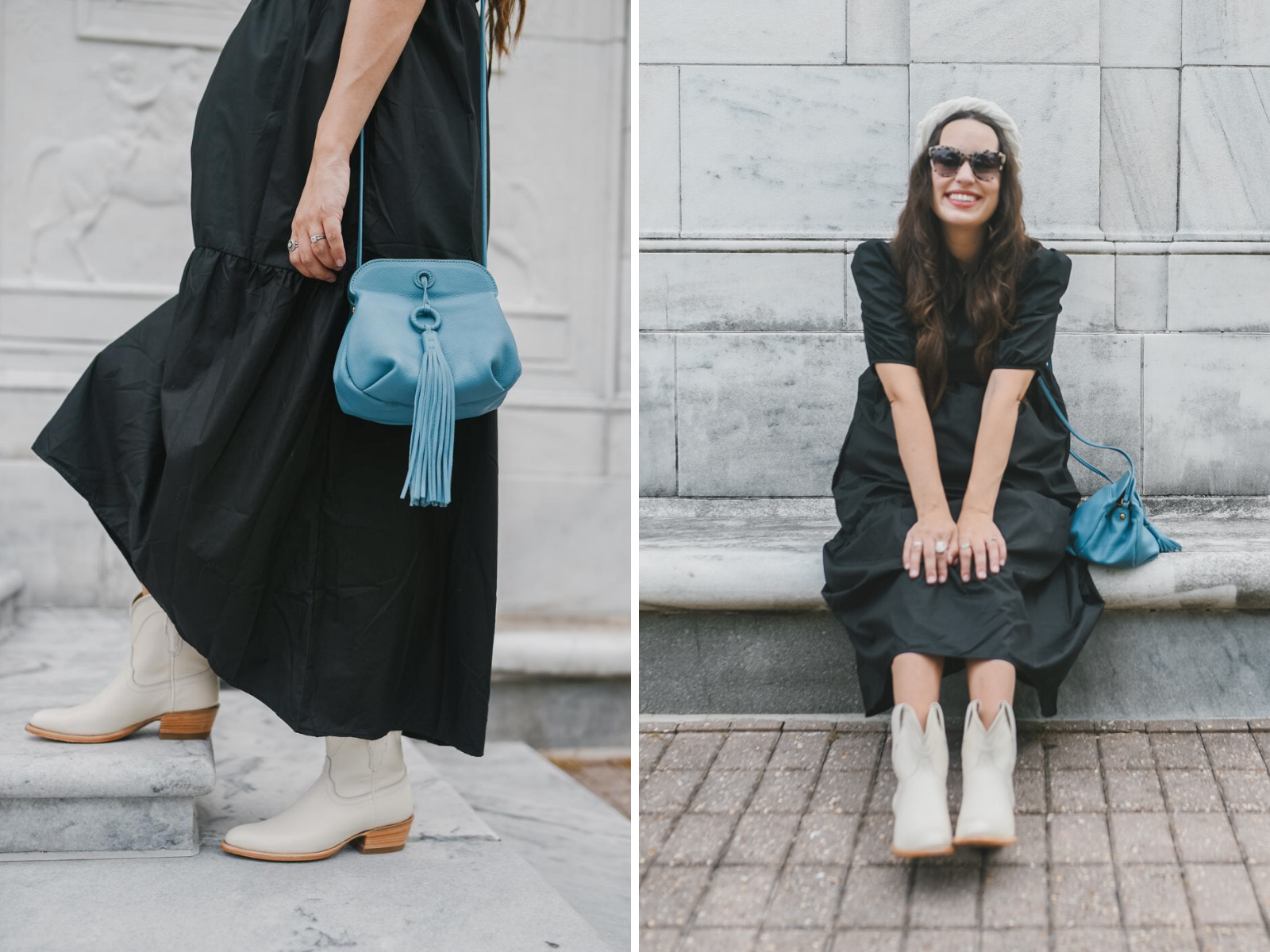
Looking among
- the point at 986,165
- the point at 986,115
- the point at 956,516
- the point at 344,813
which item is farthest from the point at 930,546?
the point at 344,813

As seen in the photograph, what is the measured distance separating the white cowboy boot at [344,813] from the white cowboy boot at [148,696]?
244mm

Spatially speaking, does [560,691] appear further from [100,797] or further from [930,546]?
[100,797]

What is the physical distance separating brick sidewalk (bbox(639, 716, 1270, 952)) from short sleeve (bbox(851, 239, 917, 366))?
2.87 feet

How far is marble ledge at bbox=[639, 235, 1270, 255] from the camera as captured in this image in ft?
11.3

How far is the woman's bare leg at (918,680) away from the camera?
2316mm

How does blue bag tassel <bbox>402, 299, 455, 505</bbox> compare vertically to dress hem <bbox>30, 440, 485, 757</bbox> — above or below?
above

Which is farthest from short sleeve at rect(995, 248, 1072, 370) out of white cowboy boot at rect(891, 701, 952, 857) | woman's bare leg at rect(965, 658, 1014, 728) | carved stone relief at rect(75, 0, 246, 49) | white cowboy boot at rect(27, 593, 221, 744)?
carved stone relief at rect(75, 0, 246, 49)

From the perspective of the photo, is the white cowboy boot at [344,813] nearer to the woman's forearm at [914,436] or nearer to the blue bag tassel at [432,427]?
the blue bag tassel at [432,427]

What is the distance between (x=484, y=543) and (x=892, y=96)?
202cm

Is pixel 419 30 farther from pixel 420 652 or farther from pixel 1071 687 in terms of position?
pixel 1071 687

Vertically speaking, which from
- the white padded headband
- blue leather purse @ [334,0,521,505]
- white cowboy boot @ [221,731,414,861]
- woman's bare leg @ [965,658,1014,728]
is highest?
the white padded headband

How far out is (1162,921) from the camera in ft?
6.63

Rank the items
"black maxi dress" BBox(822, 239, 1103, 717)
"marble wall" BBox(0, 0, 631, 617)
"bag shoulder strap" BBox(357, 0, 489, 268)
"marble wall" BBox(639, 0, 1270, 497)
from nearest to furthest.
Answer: "bag shoulder strap" BBox(357, 0, 489, 268) < "black maxi dress" BBox(822, 239, 1103, 717) < "marble wall" BBox(639, 0, 1270, 497) < "marble wall" BBox(0, 0, 631, 617)

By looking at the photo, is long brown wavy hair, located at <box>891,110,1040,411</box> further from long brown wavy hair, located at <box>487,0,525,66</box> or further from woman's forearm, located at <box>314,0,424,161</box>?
woman's forearm, located at <box>314,0,424,161</box>
